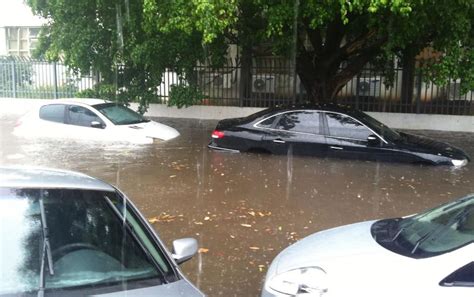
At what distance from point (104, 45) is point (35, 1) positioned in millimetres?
2404

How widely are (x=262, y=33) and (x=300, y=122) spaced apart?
349cm

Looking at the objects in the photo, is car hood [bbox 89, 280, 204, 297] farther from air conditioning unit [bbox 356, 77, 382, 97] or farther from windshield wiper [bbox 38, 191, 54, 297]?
air conditioning unit [bbox 356, 77, 382, 97]

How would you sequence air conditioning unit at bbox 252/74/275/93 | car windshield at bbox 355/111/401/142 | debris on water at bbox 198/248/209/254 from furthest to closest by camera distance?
air conditioning unit at bbox 252/74/275/93 → car windshield at bbox 355/111/401/142 → debris on water at bbox 198/248/209/254

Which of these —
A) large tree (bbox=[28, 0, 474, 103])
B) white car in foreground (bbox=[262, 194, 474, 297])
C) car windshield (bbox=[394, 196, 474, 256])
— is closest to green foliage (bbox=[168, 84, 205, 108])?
large tree (bbox=[28, 0, 474, 103])

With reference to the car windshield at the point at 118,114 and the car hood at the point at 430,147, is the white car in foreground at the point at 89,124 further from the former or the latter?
the car hood at the point at 430,147

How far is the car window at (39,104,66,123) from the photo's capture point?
39.5 ft

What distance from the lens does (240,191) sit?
27.7 feet

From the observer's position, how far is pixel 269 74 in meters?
18.2

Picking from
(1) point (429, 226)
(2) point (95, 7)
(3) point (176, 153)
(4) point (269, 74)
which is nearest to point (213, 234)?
(1) point (429, 226)

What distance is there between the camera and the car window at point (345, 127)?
1030 centimetres

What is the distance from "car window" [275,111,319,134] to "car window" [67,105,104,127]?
4107mm

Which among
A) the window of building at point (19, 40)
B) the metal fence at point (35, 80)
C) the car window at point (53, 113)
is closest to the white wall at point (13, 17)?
the window of building at point (19, 40)

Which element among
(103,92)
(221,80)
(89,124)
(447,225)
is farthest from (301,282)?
(221,80)

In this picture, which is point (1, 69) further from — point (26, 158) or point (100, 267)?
point (100, 267)
